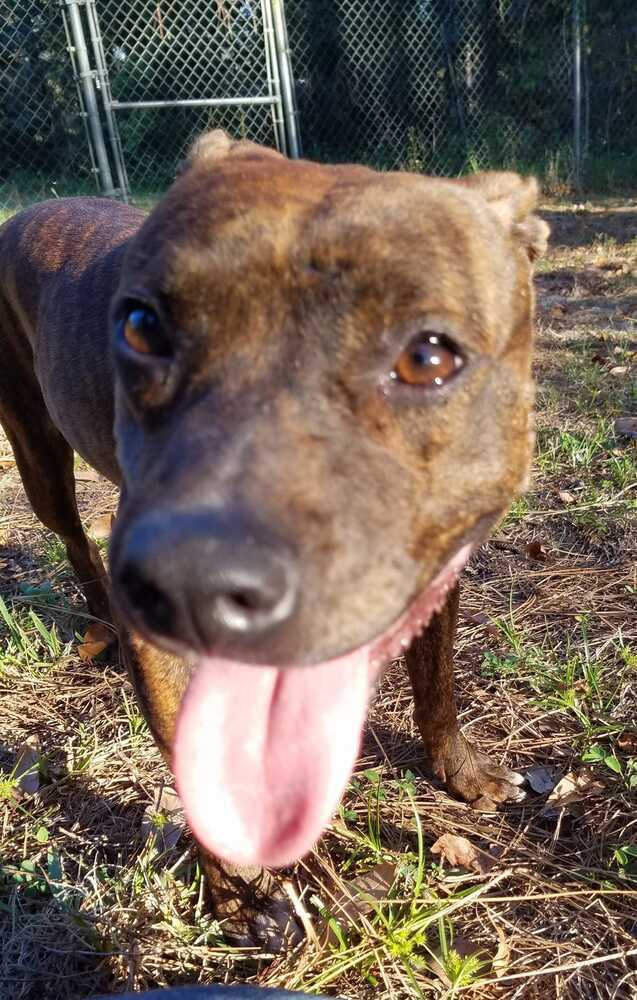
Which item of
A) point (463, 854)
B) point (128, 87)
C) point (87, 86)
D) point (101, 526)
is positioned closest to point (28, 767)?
point (463, 854)

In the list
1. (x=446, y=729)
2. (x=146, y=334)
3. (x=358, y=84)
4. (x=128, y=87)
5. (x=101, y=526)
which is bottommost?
(x=101, y=526)

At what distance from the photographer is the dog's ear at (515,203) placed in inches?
87.7

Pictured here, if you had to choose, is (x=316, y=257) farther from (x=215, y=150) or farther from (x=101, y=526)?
(x=101, y=526)

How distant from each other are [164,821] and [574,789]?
1203 millimetres

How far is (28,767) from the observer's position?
2701 millimetres

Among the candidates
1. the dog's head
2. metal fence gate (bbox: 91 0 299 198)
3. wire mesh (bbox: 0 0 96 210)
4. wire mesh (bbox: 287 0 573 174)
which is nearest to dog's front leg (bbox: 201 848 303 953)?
the dog's head

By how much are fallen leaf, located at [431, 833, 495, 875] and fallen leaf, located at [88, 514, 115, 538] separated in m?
2.31

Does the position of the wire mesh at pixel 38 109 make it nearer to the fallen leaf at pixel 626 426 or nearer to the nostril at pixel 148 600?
the fallen leaf at pixel 626 426

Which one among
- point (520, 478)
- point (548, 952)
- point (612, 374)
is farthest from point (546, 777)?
point (612, 374)

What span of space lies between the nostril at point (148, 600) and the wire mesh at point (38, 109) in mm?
13710

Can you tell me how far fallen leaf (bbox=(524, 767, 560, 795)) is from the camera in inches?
96.8

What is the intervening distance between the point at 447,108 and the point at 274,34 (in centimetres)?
432

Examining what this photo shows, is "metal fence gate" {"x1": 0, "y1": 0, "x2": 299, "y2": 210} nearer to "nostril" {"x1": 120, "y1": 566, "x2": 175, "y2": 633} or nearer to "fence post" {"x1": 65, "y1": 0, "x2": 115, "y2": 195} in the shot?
"fence post" {"x1": 65, "y1": 0, "x2": 115, "y2": 195}

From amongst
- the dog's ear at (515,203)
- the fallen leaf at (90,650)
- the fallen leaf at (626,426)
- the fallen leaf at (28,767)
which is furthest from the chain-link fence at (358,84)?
the fallen leaf at (28,767)
